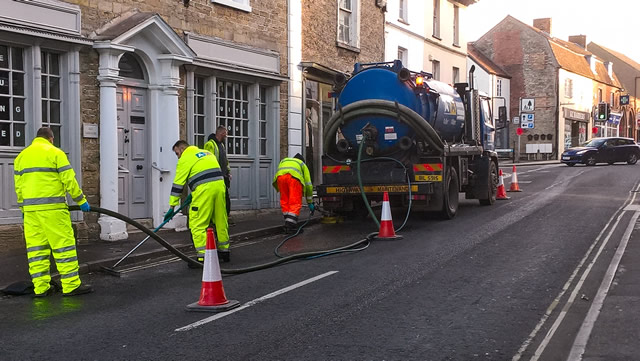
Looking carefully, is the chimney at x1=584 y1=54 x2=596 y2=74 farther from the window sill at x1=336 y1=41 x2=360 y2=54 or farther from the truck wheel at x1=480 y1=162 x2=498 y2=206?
the truck wheel at x1=480 y1=162 x2=498 y2=206

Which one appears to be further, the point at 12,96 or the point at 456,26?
the point at 456,26

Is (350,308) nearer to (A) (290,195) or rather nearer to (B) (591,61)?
(A) (290,195)

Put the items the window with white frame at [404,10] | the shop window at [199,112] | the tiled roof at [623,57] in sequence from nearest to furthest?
the shop window at [199,112]
the window with white frame at [404,10]
the tiled roof at [623,57]

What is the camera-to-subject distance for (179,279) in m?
8.35

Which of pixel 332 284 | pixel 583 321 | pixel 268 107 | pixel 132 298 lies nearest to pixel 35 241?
pixel 132 298

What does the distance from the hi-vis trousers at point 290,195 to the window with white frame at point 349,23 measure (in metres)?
8.24

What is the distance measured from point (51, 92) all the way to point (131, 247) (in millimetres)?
2891

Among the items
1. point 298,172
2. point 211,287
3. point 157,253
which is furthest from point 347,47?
point 211,287

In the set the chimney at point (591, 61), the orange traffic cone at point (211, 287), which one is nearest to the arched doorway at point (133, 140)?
the orange traffic cone at point (211, 287)

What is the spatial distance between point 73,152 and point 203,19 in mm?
4198

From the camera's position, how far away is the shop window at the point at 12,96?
10.5m

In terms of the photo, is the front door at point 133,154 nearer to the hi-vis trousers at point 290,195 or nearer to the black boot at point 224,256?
the hi-vis trousers at point 290,195

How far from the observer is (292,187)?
12.6 metres

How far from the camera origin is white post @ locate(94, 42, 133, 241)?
1174 centimetres
